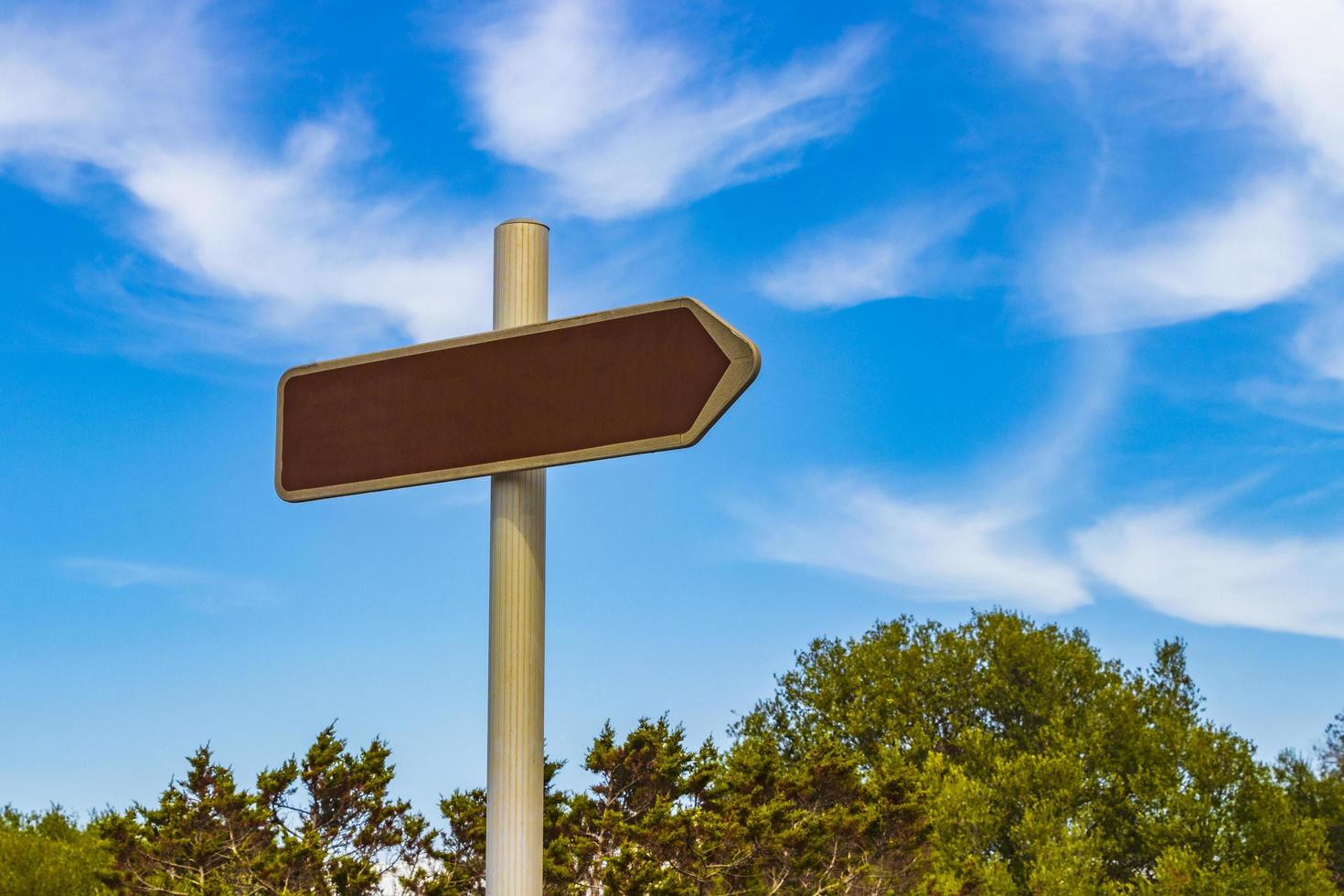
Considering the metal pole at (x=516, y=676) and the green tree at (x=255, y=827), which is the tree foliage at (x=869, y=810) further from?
the metal pole at (x=516, y=676)

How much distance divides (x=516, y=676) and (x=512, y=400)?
796 millimetres

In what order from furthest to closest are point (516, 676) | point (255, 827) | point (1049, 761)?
point (1049, 761) < point (255, 827) < point (516, 676)

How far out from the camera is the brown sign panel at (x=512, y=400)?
138 inches

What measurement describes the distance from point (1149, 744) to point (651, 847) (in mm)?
23278

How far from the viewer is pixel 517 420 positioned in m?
3.70

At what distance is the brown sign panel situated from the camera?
138 inches

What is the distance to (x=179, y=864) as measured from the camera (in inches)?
947

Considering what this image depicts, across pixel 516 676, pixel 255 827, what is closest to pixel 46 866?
pixel 255 827

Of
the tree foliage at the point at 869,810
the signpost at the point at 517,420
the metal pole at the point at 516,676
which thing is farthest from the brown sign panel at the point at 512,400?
the tree foliage at the point at 869,810

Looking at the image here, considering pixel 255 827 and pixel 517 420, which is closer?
pixel 517 420

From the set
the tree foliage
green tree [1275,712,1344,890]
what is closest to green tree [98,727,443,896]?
the tree foliage

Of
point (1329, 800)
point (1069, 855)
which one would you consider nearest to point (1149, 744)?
point (1069, 855)

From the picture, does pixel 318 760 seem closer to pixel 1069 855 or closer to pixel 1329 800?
pixel 1069 855

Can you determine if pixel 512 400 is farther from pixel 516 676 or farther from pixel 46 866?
pixel 46 866
